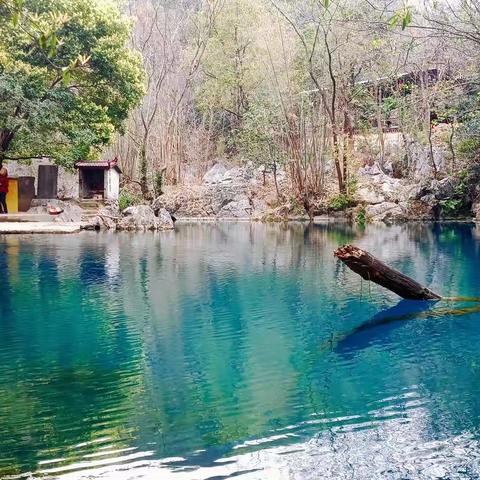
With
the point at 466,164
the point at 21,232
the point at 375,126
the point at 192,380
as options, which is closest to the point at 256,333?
the point at 192,380

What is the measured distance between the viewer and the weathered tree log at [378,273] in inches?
301

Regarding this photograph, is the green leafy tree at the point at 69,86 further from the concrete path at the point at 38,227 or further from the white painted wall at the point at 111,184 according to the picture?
the white painted wall at the point at 111,184

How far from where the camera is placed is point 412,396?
521 cm

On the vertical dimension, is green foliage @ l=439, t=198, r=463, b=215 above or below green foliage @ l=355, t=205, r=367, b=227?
above

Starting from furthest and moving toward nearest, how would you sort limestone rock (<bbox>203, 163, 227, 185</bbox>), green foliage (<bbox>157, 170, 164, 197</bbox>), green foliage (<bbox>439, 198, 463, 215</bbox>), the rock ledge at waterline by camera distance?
limestone rock (<bbox>203, 163, 227, 185</bbox>), green foliage (<bbox>157, 170, 164, 197</bbox>), green foliage (<bbox>439, 198, 463, 215</bbox>), the rock ledge at waterline

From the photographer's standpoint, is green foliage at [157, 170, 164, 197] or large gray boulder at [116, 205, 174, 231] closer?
large gray boulder at [116, 205, 174, 231]

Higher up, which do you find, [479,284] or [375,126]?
[375,126]

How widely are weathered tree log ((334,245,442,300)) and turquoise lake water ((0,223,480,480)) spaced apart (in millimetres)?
303

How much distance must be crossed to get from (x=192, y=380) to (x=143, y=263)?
8.27 metres

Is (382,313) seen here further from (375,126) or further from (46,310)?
(375,126)

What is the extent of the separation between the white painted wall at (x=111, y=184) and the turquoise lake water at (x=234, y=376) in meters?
15.5

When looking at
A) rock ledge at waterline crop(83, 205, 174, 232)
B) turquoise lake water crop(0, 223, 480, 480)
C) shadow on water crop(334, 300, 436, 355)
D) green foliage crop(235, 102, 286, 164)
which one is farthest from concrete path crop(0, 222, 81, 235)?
shadow on water crop(334, 300, 436, 355)

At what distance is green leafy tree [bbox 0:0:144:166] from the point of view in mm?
21594

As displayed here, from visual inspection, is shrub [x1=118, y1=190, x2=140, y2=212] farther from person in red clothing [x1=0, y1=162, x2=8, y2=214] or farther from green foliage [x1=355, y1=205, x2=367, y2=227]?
green foliage [x1=355, y1=205, x2=367, y2=227]
